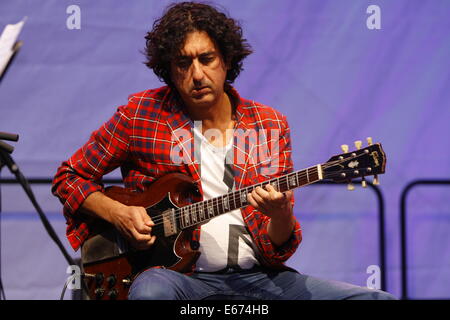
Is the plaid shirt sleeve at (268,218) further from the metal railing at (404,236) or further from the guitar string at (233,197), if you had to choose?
the metal railing at (404,236)

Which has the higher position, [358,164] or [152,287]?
[358,164]

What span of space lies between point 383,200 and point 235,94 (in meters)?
1.45

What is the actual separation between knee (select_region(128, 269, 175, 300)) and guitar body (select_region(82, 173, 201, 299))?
10 cm

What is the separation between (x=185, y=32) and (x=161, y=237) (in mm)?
793

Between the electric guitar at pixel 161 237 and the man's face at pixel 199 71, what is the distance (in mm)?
328

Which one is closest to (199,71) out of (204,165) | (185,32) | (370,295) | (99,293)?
(185,32)

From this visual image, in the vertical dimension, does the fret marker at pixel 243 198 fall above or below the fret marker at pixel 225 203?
above

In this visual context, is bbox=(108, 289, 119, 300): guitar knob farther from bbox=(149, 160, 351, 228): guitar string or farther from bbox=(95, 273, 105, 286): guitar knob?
bbox=(149, 160, 351, 228): guitar string

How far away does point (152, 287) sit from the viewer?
2.04 meters

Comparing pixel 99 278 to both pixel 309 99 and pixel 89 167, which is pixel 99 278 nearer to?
pixel 89 167

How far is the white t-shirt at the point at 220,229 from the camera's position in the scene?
230 centimetres

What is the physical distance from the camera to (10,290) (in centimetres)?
356

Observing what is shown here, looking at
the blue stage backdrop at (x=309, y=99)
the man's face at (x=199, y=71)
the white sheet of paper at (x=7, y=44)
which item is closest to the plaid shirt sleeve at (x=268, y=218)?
the man's face at (x=199, y=71)
